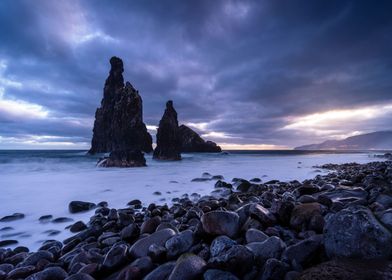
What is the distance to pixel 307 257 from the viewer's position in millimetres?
2500

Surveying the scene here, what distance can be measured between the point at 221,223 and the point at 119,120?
34.0m

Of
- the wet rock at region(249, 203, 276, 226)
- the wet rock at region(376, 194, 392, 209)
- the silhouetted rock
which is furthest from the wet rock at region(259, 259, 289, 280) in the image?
the silhouetted rock

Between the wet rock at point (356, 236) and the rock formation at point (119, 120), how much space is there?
2349 cm

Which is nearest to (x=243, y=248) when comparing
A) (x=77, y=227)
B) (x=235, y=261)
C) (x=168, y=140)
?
(x=235, y=261)

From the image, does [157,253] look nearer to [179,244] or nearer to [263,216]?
[179,244]

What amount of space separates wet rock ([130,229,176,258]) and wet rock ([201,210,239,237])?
631 millimetres

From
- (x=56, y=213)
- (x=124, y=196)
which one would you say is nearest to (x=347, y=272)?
(x=56, y=213)

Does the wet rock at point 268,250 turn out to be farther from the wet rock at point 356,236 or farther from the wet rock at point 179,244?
the wet rock at point 179,244

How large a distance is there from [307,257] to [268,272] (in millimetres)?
526

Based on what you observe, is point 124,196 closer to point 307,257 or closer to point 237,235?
point 237,235

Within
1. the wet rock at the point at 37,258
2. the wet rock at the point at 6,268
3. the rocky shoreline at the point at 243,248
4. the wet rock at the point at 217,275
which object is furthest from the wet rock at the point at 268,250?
the wet rock at the point at 6,268

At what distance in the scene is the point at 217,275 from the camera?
2.37 m

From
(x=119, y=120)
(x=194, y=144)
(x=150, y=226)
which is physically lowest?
(x=150, y=226)

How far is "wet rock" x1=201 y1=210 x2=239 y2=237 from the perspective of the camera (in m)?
3.46
